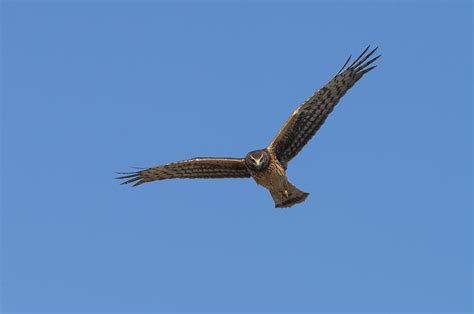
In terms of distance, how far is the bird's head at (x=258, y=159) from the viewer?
2297 cm

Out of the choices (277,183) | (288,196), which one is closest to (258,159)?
(277,183)

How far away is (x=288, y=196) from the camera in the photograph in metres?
23.6

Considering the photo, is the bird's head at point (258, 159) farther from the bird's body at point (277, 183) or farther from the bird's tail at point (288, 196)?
the bird's tail at point (288, 196)

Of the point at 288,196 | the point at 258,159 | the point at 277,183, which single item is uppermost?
the point at 258,159

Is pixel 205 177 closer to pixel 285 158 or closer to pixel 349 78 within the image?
pixel 285 158

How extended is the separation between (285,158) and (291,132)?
61cm

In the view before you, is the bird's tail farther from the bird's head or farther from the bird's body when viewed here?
the bird's head

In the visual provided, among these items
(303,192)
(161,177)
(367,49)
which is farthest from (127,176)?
(367,49)

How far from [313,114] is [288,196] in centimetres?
187

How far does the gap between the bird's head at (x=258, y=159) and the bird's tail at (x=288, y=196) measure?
0.79 m

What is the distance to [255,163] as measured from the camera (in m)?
23.0

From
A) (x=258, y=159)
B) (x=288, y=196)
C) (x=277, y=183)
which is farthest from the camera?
(x=288, y=196)

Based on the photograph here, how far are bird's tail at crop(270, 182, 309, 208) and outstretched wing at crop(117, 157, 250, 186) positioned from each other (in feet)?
3.39

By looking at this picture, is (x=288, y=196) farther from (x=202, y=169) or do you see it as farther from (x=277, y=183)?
(x=202, y=169)
